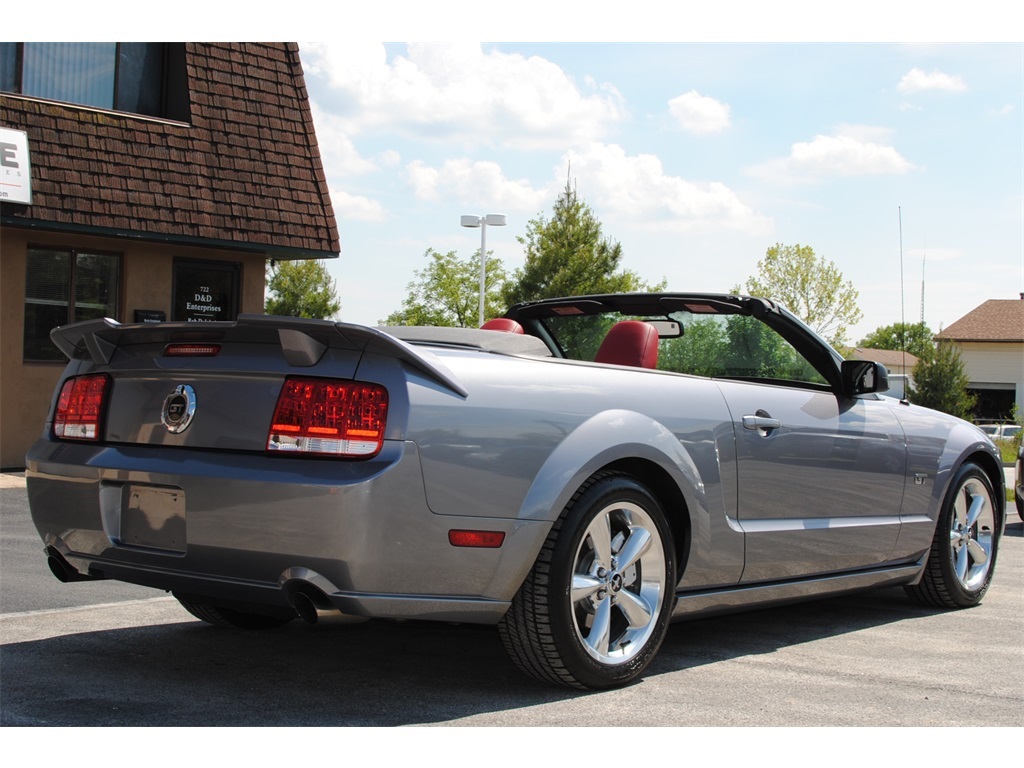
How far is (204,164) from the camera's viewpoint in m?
15.0

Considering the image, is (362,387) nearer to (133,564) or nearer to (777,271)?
(133,564)

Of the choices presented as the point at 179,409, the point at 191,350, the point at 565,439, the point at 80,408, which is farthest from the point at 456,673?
the point at 80,408

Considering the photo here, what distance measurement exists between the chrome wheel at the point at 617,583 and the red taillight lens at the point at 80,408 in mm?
1751

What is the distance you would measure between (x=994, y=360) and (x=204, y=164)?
66.1 metres

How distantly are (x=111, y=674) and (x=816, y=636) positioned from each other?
2.98 metres

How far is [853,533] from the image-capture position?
531 centimetres

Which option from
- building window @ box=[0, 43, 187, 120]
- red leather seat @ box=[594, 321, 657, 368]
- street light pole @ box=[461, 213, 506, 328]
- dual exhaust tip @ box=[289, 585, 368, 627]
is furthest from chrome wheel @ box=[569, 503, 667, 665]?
street light pole @ box=[461, 213, 506, 328]

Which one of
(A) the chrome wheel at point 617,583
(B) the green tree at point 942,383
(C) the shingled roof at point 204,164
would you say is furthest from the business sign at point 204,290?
(B) the green tree at point 942,383

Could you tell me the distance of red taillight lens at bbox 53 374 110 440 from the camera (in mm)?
4246

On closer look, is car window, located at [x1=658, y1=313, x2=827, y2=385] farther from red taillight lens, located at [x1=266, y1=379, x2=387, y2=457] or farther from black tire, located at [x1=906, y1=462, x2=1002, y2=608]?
red taillight lens, located at [x1=266, y1=379, x2=387, y2=457]

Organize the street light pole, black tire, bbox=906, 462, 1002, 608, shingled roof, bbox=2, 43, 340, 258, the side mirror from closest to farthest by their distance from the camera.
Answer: the side mirror, black tire, bbox=906, 462, 1002, 608, shingled roof, bbox=2, 43, 340, 258, the street light pole

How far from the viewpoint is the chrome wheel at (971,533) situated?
6.23m

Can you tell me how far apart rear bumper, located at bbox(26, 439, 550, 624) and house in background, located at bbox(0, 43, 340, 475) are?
1043 centimetres
